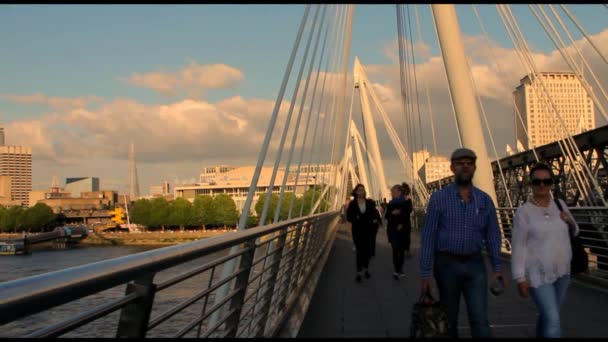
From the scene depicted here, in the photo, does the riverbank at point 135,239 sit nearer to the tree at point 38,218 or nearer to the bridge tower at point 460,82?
the tree at point 38,218

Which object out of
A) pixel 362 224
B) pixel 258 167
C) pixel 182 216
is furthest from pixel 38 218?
pixel 258 167

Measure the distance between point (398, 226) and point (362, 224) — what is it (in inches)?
34.7

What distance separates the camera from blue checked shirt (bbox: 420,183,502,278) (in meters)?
4.09

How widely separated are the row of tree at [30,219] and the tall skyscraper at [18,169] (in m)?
26.8

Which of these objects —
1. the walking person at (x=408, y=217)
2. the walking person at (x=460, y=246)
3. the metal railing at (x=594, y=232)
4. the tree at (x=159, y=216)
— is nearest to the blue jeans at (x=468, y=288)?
the walking person at (x=460, y=246)

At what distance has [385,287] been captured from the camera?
9.31 m

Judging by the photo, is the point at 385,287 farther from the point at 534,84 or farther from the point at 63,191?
the point at 63,191

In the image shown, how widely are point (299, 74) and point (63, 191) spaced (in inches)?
3299

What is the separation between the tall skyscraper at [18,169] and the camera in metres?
92.4

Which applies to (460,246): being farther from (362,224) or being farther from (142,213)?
(142,213)

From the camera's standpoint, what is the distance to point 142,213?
227 ft

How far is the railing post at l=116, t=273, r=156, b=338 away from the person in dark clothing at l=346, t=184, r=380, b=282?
7662mm

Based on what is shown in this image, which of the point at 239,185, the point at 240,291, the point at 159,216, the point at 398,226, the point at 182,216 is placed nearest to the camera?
the point at 240,291

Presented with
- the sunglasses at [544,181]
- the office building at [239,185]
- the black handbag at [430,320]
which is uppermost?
the office building at [239,185]
